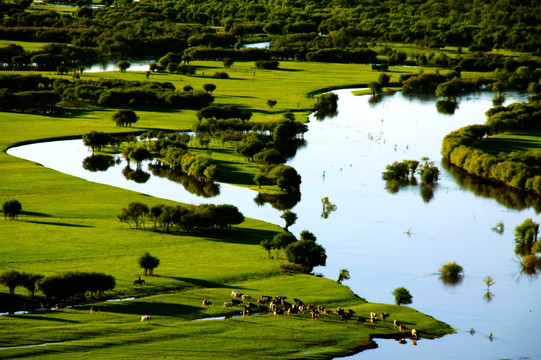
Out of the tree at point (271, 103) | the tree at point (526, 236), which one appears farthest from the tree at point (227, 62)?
the tree at point (526, 236)

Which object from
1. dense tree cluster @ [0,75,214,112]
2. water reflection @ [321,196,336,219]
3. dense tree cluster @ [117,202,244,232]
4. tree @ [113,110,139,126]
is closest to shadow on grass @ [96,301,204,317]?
dense tree cluster @ [117,202,244,232]

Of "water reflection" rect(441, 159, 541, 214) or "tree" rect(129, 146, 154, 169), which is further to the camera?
"tree" rect(129, 146, 154, 169)

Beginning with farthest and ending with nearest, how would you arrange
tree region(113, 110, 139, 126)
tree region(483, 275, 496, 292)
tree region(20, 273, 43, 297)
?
tree region(113, 110, 139, 126) < tree region(483, 275, 496, 292) < tree region(20, 273, 43, 297)

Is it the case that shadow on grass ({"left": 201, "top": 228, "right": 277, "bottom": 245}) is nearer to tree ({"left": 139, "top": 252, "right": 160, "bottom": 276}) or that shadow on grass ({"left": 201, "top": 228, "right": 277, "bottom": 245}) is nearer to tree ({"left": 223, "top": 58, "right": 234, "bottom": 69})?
tree ({"left": 139, "top": 252, "right": 160, "bottom": 276})

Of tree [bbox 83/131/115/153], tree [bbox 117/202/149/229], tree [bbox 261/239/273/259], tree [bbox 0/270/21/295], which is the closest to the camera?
tree [bbox 0/270/21/295]

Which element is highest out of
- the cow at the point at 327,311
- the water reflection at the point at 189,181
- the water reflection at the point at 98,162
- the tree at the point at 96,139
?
the tree at the point at 96,139

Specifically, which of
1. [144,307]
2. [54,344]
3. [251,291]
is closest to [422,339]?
[251,291]

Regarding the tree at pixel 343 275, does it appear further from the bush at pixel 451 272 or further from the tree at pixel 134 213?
the tree at pixel 134 213
